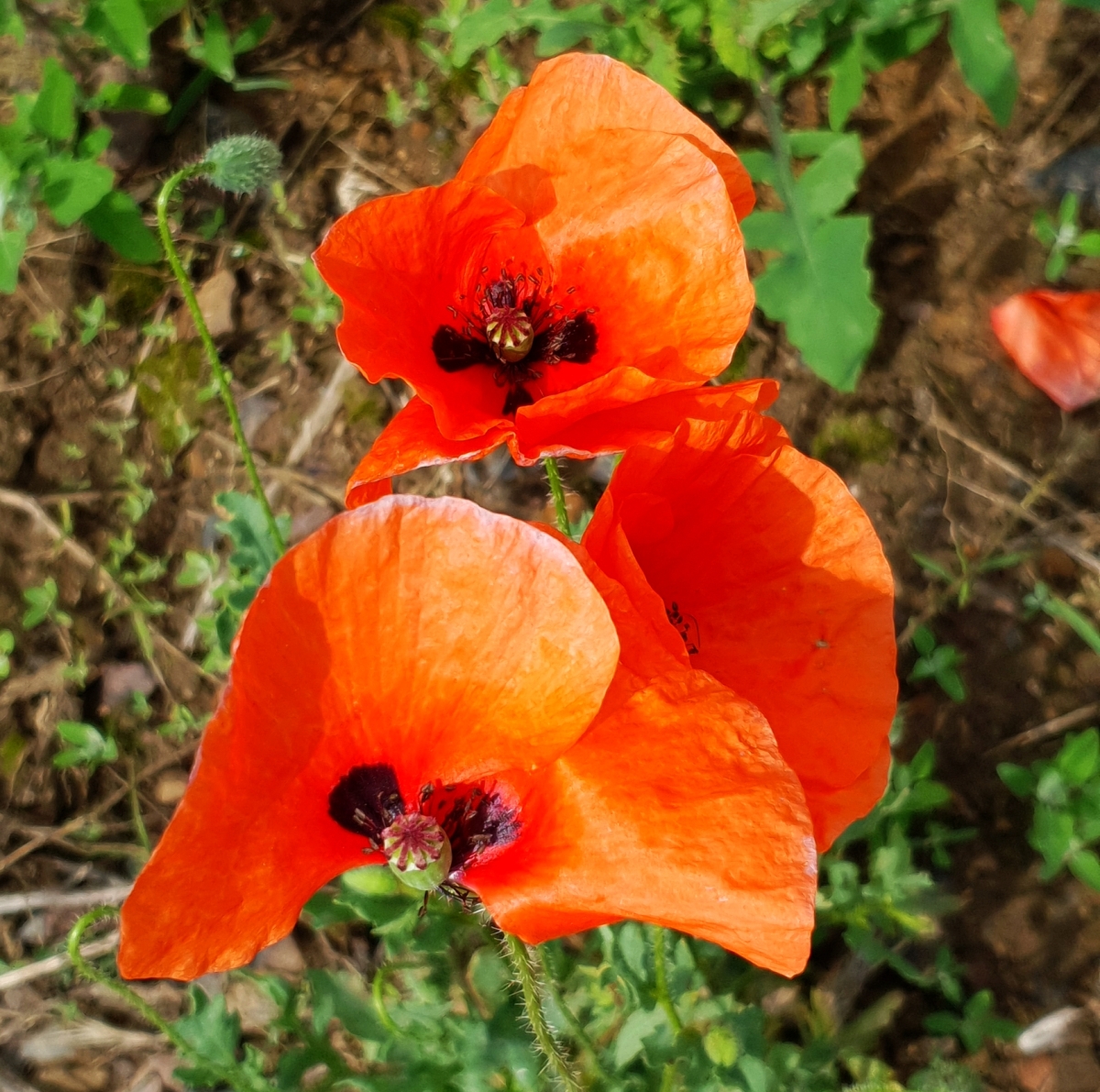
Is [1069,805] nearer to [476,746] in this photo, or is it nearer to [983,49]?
[476,746]

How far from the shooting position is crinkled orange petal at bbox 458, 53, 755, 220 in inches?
75.2

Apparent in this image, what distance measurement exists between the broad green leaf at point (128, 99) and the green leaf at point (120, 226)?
0.49m

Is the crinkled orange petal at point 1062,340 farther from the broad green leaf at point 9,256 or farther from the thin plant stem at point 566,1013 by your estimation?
the broad green leaf at point 9,256

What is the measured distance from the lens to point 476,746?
1.56m

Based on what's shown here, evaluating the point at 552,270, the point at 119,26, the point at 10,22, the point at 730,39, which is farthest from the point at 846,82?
the point at 10,22

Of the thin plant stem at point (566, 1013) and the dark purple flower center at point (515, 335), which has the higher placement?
the dark purple flower center at point (515, 335)

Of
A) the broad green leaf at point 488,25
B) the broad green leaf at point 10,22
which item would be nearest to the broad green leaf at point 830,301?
the broad green leaf at point 488,25

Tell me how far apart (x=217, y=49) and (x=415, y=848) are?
3116 millimetres

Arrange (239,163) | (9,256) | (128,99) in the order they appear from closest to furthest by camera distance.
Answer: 1. (239,163)
2. (9,256)
3. (128,99)

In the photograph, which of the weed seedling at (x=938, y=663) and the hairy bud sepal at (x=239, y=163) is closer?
the hairy bud sepal at (x=239, y=163)

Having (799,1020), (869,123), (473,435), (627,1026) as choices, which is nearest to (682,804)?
(473,435)

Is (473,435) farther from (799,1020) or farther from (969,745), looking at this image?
(969,745)

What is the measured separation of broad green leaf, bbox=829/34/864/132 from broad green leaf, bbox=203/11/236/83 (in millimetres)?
1964

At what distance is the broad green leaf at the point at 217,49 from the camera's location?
3576 millimetres
